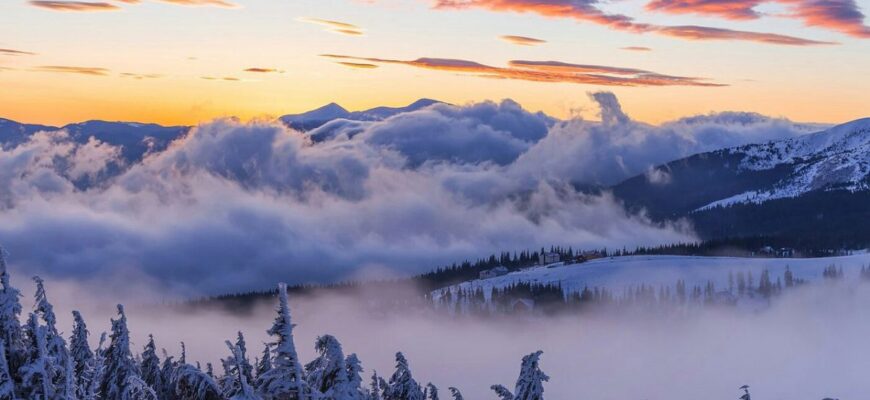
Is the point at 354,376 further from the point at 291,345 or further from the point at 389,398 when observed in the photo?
the point at 389,398

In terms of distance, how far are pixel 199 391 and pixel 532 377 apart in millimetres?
10870

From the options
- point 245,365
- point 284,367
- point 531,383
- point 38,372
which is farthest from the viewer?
point 531,383

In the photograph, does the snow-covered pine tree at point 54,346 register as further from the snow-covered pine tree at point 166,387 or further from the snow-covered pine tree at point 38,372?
the snow-covered pine tree at point 166,387

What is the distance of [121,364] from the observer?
3559cm

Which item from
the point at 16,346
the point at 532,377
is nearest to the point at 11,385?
the point at 16,346

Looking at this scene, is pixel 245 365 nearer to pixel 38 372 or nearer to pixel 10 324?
pixel 38 372

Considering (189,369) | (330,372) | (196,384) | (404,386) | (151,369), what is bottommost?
(151,369)

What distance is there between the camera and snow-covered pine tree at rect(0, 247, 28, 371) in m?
21.3

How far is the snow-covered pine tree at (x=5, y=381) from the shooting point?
20.7m

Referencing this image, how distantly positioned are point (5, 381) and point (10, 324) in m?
1.33

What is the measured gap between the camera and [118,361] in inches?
1404

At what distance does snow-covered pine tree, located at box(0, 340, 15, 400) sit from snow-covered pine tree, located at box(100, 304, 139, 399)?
14049 mm

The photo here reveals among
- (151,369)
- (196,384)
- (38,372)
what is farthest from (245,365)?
(151,369)

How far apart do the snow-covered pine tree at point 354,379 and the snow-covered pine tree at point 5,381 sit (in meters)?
7.12
